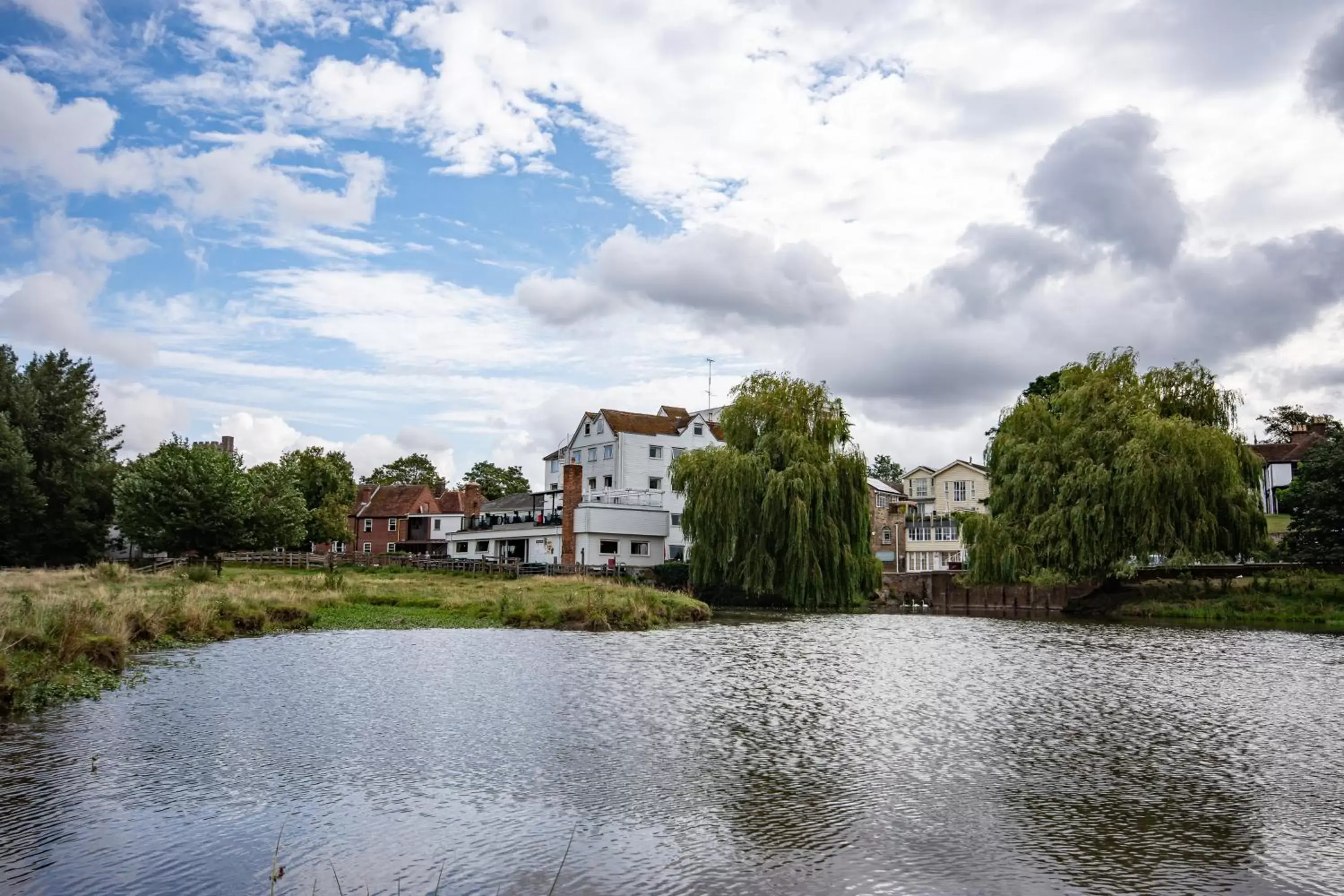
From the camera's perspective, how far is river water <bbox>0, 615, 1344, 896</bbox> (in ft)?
30.2

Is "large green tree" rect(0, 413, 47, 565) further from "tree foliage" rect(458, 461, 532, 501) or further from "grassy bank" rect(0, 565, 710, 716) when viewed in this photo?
"tree foliage" rect(458, 461, 532, 501)

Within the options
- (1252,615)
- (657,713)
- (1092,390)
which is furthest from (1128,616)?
(657,713)

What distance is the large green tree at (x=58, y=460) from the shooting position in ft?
201

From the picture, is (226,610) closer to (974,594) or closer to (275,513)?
(275,513)

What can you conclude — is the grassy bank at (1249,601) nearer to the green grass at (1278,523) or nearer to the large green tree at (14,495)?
the green grass at (1278,523)

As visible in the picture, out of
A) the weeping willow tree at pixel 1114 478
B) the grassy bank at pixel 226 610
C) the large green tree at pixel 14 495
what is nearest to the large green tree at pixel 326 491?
the large green tree at pixel 14 495

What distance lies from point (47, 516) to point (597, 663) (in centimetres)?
5156

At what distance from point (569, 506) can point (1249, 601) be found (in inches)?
1547

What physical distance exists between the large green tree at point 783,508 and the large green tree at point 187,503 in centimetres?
2359

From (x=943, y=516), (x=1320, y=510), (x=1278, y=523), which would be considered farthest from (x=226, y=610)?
(x=1278, y=523)

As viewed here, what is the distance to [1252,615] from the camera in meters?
44.9

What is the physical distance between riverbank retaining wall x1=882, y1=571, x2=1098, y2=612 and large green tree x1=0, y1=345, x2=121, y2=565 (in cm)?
4942

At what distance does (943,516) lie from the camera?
84438 millimetres

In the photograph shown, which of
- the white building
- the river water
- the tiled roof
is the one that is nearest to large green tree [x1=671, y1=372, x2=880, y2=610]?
the white building
